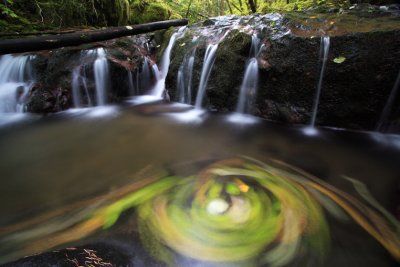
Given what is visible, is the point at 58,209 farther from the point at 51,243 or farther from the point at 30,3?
the point at 30,3

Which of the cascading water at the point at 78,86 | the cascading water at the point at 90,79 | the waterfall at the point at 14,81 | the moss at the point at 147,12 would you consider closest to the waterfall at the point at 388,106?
the cascading water at the point at 90,79

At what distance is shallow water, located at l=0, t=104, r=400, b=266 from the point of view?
2078 mm

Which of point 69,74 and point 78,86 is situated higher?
point 69,74

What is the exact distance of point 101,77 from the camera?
579 cm

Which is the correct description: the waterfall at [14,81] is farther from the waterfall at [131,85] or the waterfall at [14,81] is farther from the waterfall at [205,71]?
the waterfall at [205,71]

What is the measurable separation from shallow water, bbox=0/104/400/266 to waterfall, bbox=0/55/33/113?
746 mm

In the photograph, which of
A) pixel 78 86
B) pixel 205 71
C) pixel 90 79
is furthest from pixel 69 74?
pixel 205 71

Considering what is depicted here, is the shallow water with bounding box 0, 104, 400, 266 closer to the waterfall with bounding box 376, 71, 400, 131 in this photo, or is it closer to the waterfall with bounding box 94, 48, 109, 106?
the waterfall with bounding box 376, 71, 400, 131

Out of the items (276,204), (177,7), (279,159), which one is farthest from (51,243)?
(177,7)

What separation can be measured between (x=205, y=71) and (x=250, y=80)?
1.08 m

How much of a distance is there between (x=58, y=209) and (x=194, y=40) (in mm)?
4860

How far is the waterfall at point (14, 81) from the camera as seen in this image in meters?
5.15

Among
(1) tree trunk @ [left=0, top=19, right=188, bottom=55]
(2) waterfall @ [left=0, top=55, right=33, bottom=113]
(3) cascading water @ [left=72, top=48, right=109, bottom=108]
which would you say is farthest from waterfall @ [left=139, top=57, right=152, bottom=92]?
(2) waterfall @ [left=0, top=55, right=33, bottom=113]

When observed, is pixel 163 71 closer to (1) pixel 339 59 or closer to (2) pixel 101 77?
(2) pixel 101 77
